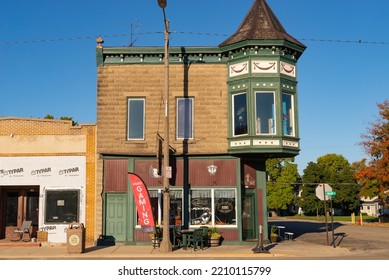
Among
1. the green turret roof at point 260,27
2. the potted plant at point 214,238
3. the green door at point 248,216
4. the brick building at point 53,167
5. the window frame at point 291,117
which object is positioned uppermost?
the green turret roof at point 260,27

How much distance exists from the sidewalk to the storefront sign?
1067mm

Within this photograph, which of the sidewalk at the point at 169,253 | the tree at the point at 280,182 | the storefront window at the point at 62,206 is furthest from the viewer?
the tree at the point at 280,182

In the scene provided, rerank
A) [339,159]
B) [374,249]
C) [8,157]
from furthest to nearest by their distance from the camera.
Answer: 1. [339,159]
2. [8,157]
3. [374,249]

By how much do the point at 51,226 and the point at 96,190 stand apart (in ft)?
9.52

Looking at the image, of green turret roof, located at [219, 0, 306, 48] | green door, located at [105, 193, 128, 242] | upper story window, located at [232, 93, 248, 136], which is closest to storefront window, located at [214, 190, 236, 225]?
upper story window, located at [232, 93, 248, 136]

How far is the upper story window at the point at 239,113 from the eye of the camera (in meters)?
20.4

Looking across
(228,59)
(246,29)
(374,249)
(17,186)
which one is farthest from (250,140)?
(17,186)

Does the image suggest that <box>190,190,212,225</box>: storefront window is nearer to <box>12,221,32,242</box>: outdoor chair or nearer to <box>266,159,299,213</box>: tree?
<box>12,221,32,242</box>: outdoor chair

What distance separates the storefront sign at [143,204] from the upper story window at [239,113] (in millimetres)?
5357

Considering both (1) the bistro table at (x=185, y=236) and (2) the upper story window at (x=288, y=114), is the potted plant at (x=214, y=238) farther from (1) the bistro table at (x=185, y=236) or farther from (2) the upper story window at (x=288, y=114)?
(2) the upper story window at (x=288, y=114)

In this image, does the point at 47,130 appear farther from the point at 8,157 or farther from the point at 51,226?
the point at 51,226

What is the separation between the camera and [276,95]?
20078 mm

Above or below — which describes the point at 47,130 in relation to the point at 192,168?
above

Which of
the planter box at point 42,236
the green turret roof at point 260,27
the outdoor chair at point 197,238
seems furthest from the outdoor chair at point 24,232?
the green turret roof at point 260,27
